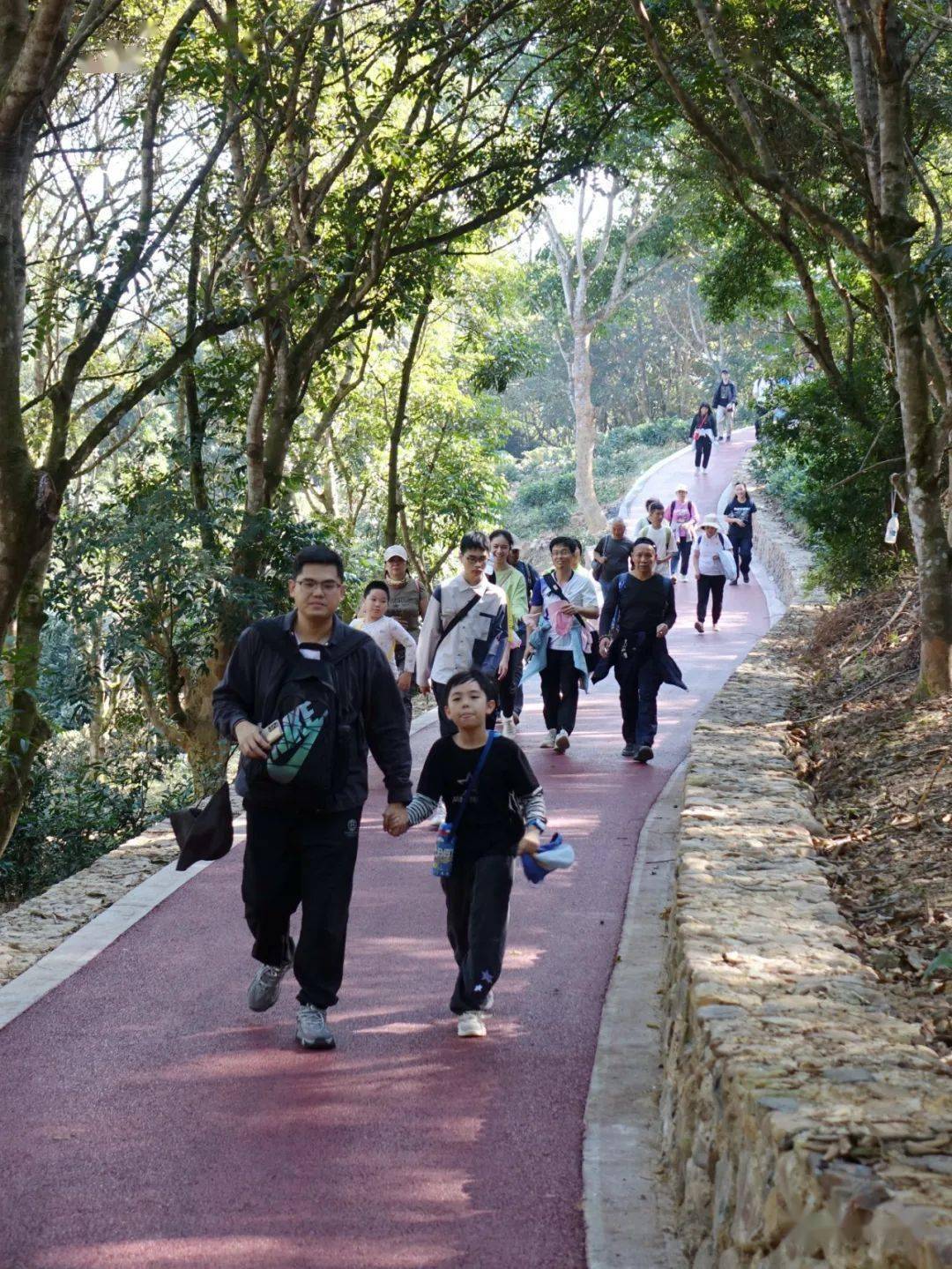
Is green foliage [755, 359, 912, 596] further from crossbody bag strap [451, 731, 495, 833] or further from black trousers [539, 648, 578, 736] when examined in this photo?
crossbody bag strap [451, 731, 495, 833]

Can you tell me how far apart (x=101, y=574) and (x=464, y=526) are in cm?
1100

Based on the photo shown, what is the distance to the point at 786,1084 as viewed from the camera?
395 cm

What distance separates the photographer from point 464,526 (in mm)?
27109

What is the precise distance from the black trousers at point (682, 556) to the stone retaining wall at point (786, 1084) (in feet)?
70.6

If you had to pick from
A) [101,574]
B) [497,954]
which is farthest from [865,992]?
[101,574]

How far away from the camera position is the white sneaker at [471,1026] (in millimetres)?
6355

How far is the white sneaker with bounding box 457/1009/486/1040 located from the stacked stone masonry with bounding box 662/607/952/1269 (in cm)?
Answer: 80

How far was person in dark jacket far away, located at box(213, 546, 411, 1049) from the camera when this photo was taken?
5953mm

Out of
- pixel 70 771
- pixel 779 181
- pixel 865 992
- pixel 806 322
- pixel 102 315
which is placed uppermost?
pixel 806 322

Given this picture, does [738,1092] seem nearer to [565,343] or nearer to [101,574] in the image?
[101,574]

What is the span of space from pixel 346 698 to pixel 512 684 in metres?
6.88

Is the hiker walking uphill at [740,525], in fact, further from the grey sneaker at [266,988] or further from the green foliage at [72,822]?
the grey sneaker at [266,988]

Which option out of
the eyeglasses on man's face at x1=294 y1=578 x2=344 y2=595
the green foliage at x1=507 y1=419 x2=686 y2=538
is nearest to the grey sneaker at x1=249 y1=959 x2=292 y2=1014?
the eyeglasses on man's face at x1=294 y1=578 x2=344 y2=595

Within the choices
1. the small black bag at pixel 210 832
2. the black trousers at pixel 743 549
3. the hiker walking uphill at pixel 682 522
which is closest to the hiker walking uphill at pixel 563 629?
the small black bag at pixel 210 832
